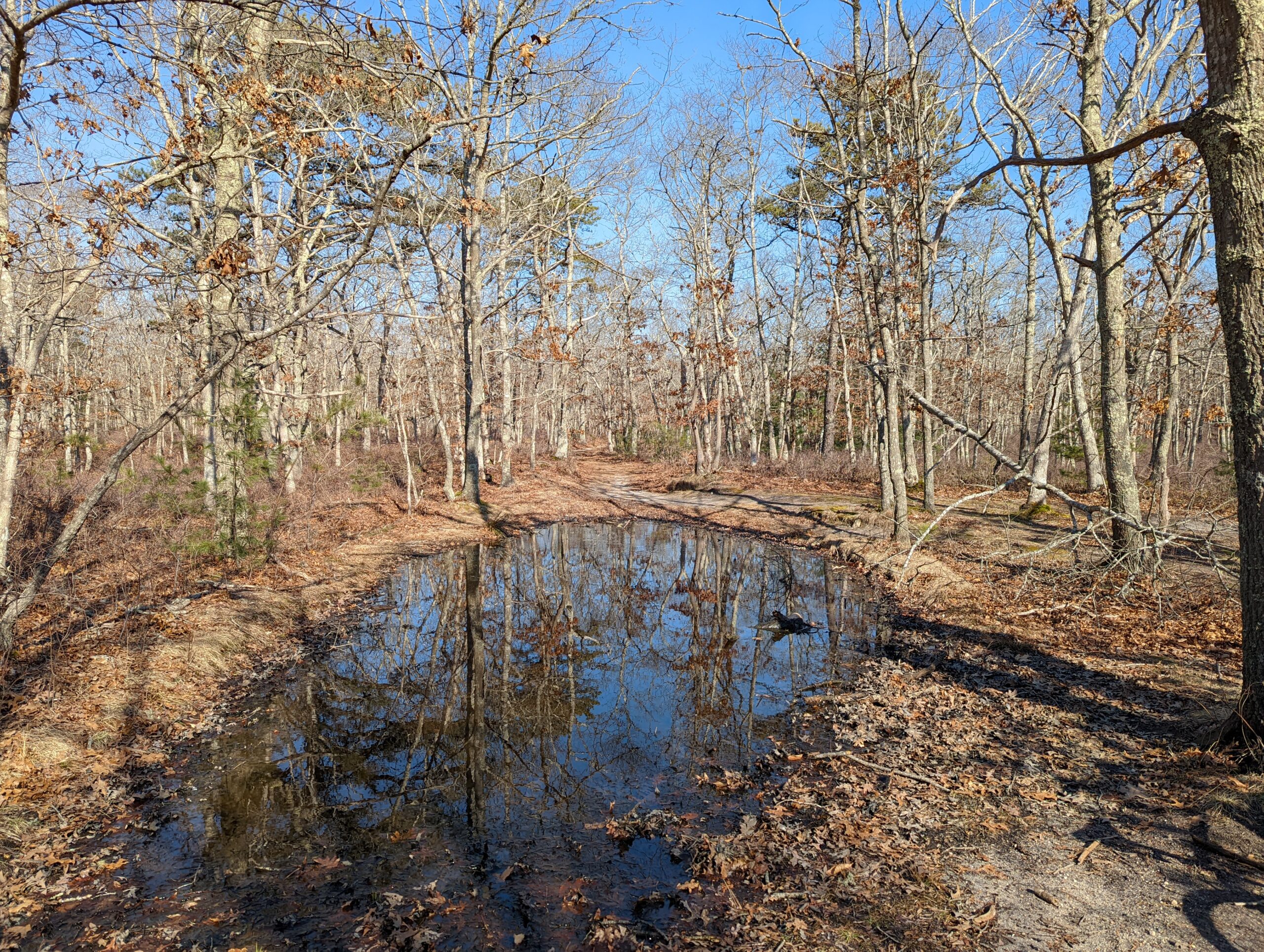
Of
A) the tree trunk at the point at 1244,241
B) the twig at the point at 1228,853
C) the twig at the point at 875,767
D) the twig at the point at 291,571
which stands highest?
the tree trunk at the point at 1244,241

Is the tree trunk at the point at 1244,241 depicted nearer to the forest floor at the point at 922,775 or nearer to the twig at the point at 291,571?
the forest floor at the point at 922,775

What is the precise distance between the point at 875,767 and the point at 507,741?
133 inches

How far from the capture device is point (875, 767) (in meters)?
5.62

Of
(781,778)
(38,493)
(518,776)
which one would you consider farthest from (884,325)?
(38,493)

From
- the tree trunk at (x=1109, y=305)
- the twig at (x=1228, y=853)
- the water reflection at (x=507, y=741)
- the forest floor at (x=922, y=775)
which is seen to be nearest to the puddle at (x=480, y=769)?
the water reflection at (x=507, y=741)

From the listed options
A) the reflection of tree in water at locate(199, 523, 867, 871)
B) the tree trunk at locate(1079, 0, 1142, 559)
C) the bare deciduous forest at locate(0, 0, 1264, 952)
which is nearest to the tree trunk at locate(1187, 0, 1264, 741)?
the bare deciduous forest at locate(0, 0, 1264, 952)

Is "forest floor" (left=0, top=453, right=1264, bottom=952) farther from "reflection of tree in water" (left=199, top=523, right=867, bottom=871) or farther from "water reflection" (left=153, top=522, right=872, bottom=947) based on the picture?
"reflection of tree in water" (left=199, top=523, right=867, bottom=871)

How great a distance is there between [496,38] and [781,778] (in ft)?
38.0

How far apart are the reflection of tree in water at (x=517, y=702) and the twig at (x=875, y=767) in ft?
2.19

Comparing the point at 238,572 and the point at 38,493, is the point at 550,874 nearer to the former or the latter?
the point at 238,572

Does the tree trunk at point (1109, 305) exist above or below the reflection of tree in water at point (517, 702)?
above

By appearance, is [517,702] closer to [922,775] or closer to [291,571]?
[922,775]

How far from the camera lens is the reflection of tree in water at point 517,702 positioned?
5289 mm

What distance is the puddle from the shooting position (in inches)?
162
